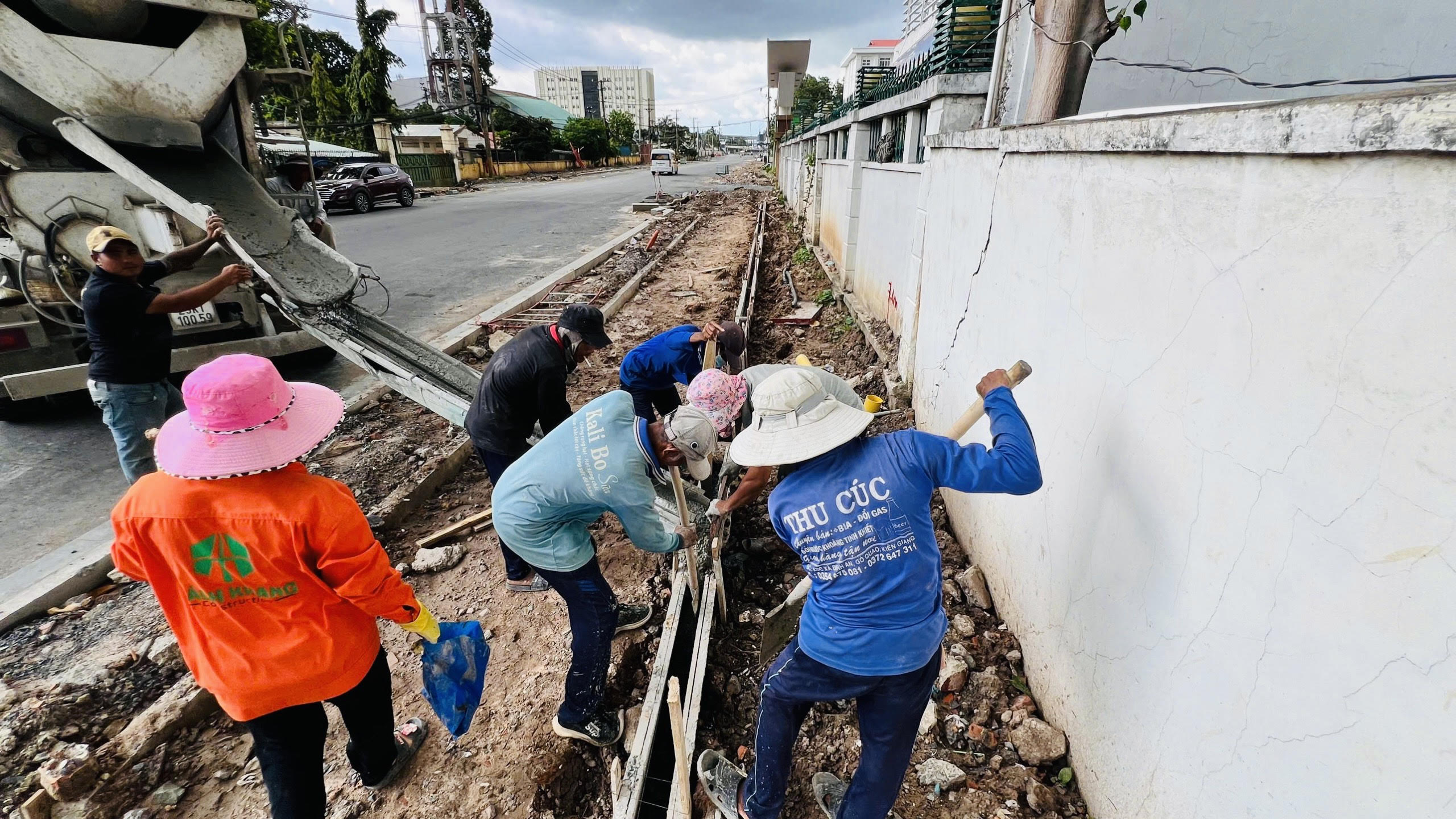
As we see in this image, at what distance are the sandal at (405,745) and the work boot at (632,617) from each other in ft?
3.26

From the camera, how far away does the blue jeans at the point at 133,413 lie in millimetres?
3572

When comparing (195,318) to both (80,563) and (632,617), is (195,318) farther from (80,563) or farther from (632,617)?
(632,617)

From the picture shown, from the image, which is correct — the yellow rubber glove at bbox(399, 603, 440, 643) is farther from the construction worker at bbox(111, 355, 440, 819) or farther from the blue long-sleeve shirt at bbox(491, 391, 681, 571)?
the blue long-sleeve shirt at bbox(491, 391, 681, 571)

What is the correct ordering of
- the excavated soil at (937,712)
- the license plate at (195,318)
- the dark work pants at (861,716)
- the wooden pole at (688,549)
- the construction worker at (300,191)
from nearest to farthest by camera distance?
the dark work pants at (861,716)
the excavated soil at (937,712)
the wooden pole at (688,549)
the license plate at (195,318)
the construction worker at (300,191)

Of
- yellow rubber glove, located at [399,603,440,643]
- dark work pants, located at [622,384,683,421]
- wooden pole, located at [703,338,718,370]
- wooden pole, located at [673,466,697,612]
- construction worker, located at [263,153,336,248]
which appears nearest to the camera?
yellow rubber glove, located at [399,603,440,643]

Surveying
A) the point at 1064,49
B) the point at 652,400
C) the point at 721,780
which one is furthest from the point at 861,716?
the point at 1064,49

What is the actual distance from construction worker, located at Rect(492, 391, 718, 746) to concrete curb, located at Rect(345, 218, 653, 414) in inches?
161

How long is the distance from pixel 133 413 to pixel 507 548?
2313mm

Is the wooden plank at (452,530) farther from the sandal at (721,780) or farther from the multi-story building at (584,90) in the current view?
the multi-story building at (584,90)

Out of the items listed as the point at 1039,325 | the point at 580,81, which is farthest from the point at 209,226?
the point at 580,81

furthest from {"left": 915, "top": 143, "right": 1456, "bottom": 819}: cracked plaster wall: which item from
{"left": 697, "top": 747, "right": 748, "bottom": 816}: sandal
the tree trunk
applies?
{"left": 697, "top": 747, "right": 748, "bottom": 816}: sandal

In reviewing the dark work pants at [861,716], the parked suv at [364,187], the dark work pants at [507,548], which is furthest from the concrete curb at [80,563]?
the parked suv at [364,187]

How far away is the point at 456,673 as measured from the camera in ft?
8.22

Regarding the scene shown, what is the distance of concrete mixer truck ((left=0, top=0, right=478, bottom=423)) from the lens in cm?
438
